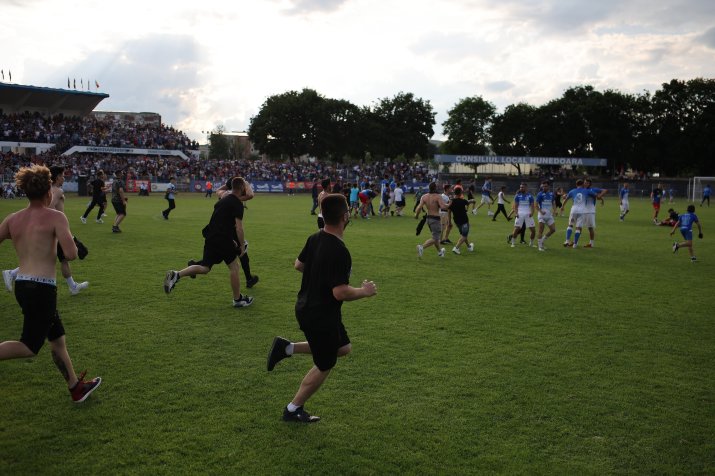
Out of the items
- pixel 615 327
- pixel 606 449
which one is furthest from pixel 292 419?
pixel 615 327

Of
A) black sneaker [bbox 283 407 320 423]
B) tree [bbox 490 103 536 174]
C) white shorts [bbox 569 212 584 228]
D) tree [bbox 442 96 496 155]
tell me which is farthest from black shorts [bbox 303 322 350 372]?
tree [bbox 442 96 496 155]

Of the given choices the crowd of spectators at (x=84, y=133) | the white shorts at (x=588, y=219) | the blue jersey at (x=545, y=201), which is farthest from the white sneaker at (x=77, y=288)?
the crowd of spectators at (x=84, y=133)

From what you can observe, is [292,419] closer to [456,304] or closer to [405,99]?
[456,304]

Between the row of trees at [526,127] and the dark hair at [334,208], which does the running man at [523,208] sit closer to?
the dark hair at [334,208]

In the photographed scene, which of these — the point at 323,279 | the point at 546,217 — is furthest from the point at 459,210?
the point at 323,279

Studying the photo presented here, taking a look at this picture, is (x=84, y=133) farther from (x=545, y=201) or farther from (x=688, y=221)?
(x=688, y=221)

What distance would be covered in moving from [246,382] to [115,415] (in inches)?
51.2

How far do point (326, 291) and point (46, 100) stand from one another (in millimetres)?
69685

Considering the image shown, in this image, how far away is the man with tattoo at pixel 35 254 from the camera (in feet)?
15.3

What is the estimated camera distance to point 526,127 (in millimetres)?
80062

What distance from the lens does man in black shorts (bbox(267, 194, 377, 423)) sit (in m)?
4.39

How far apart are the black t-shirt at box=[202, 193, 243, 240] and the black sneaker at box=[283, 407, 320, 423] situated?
423 cm

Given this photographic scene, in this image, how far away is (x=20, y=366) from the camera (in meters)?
6.02

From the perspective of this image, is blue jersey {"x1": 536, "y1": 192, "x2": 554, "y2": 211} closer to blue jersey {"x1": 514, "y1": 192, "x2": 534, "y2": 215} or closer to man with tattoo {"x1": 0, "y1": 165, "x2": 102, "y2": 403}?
blue jersey {"x1": 514, "y1": 192, "x2": 534, "y2": 215}
